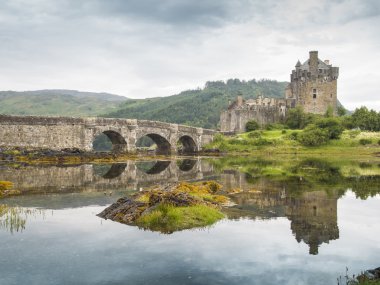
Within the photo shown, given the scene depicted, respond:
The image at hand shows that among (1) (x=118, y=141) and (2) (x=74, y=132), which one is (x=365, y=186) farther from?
(1) (x=118, y=141)

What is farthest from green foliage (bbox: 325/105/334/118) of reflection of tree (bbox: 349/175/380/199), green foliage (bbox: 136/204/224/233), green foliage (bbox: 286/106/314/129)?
green foliage (bbox: 136/204/224/233)

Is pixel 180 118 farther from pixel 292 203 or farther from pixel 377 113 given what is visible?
pixel 292 203

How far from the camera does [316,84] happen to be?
87.5m

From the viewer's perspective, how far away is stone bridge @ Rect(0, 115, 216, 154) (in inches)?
1949

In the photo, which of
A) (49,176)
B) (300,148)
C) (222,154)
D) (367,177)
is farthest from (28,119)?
(300,148)

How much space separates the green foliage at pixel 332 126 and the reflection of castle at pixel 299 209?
48280 millimetres

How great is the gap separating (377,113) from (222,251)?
74.9m

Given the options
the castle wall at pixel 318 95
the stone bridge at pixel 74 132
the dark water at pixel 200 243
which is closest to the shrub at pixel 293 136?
the castle wall at pixel 318 95

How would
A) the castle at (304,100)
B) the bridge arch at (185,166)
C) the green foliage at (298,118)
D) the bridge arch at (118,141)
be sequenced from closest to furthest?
the bridge arch at (185,166), the bridge arch at (118,141), the green foliage at (298,118), the castle at (304,100)

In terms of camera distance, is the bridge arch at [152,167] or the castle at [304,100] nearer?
the bridge arch at [152,167]

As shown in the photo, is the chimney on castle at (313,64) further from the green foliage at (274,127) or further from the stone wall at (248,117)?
the green foliage at (274,127)

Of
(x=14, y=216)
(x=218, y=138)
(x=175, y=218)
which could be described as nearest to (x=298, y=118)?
(x=218, y=138)

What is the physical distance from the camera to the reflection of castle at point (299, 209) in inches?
590

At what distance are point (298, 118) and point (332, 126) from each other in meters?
11.0
